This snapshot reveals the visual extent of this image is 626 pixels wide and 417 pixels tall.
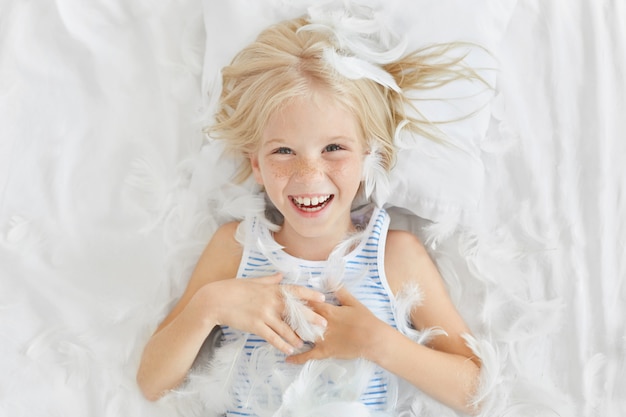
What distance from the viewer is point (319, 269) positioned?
1.59m

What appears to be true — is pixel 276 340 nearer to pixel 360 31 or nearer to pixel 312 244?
pixel 312 244

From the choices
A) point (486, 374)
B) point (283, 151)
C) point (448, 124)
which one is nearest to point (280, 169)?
point (283, 151)

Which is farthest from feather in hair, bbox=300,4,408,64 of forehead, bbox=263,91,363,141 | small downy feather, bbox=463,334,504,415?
small downy feather, bbox=463,334,504,415

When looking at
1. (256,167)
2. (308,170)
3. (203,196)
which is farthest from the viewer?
(203,196)

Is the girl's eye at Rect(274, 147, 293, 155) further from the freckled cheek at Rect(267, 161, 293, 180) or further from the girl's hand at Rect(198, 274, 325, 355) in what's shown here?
the girl's hand at Rect(198, 274, 325, 355)

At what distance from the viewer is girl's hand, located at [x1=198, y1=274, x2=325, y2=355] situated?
1480 millimetres

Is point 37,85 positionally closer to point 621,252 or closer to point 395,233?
point 395,233

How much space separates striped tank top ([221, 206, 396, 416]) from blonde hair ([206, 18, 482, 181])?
0.49ft

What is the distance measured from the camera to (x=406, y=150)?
1604mm

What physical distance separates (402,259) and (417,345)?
0.18 meters

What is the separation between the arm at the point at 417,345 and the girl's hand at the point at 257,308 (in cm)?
4

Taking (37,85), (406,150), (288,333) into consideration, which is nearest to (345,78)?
(406,150)

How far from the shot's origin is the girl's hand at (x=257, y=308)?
1480mm

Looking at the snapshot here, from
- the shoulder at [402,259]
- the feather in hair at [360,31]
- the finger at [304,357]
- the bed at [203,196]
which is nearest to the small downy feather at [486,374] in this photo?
the bed at [203,196]
